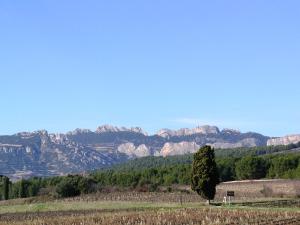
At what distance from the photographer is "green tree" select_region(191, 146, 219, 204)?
82375mm

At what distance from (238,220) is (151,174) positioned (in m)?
146

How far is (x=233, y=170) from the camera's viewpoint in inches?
6781

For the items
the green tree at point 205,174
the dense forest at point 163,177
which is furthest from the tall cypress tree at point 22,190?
the green tree at point 205,174

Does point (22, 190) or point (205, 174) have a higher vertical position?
point (205, 174)

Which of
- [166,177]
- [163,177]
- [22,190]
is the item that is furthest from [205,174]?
A: [22,190]

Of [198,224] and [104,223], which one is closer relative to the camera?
[198,224]

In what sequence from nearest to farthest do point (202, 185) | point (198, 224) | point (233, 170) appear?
1. point (198, 224)
2. point (202, 185)
3. point (233, 170)

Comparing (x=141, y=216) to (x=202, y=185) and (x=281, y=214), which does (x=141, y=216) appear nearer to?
(x=281, y=214)

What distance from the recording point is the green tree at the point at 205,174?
270ft

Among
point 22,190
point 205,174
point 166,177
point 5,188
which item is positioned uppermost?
point 205,174

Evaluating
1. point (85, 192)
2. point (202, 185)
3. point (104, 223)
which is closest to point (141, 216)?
point (104, 223)

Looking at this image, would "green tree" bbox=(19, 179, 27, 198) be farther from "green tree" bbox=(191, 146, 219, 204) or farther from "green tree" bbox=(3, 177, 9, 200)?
"green tree" bbox=(191, 146, 219, 204)

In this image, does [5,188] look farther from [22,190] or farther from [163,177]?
[163,177]

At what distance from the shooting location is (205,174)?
82500 millimetres
